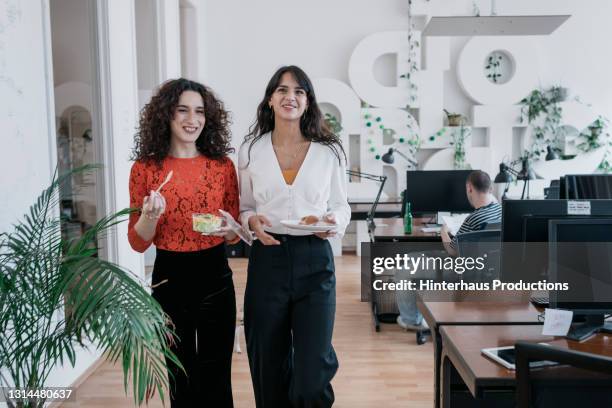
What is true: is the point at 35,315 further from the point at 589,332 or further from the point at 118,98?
the point at 118,98

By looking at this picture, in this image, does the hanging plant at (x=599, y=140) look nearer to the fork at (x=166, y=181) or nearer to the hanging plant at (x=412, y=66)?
the hanging plant at (x=412, y=66)

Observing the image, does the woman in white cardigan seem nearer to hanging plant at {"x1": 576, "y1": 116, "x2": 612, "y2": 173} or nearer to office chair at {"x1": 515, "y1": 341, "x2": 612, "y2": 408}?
office chair at {"x1": 515, "y1": 341, "x2": 612, "y2": 408}

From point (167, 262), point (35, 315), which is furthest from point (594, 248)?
point (35, 315)

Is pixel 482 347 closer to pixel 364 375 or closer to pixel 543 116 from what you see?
pixel 364 375

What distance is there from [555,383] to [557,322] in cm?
62

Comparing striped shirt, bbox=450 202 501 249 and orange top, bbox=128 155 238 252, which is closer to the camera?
orange top, bbox=128 155 238 252

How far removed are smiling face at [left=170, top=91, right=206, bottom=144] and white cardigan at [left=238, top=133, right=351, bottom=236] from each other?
0.22 meters

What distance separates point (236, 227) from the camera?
1.97 m

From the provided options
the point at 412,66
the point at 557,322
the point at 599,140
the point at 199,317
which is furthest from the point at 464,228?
the point at 599,140

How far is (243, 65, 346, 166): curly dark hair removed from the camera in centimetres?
207


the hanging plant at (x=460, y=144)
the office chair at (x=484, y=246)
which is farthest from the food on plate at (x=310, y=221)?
the hanging plant at (x=460, y=144)

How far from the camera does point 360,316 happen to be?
172 inches

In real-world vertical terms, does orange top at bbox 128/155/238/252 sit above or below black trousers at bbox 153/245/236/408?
above

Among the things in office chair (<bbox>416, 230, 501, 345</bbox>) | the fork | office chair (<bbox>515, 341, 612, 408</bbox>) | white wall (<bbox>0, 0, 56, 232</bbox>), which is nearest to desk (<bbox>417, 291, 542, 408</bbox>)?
office chair (<bbox>515, 341, 612, 408</bbox>)
